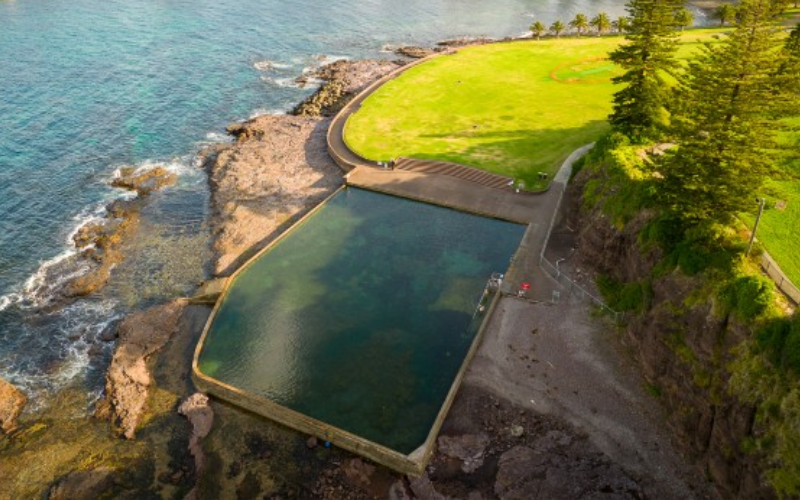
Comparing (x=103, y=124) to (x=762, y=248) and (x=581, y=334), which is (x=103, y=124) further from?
(x=762, y=248)

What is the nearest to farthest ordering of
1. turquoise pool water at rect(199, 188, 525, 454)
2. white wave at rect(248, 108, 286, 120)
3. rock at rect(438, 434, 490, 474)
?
1. rock at rect(438, 434, 490, 474)
2. turquoise pool water at rect(199, 188, 525, 454)
3. white wave at rect(248, 108, 286, 120)

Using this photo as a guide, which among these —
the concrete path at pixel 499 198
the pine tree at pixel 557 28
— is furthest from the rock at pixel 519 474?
the pine tree at pixel 557 28

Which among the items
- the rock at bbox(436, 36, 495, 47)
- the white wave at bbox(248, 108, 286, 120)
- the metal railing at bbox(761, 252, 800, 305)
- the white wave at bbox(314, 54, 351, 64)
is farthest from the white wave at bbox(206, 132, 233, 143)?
the metal railing at bbox(761, 252, 800, 305)

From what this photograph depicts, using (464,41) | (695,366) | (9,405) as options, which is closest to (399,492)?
(695,366)

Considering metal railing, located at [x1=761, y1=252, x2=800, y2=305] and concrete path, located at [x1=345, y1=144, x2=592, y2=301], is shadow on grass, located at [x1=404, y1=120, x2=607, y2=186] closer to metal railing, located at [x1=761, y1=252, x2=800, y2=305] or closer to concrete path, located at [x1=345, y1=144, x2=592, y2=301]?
concrete path, located at [x1=345, y1=144, x2=592, y2=301]

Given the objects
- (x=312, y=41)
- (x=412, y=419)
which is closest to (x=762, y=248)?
(x=412, y=419)

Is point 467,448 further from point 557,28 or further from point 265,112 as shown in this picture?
point 557,28

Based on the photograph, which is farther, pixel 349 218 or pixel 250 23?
pixel 250 23
